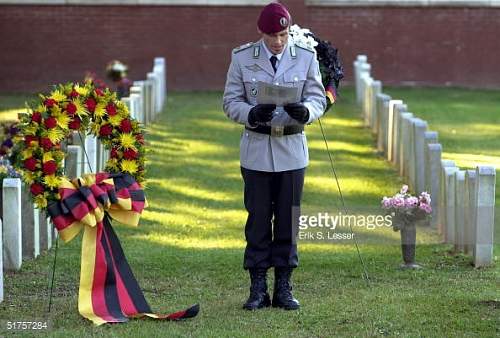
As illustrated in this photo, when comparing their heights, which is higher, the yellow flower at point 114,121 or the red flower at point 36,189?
the yellow flower at point 114,121

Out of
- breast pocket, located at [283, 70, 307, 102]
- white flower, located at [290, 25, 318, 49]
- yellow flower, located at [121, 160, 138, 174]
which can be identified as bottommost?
yellow flower, located at [121, 160, 138, 174]

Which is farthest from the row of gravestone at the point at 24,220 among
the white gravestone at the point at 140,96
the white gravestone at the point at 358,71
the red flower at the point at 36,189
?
the white gravestone at the point at 358,71

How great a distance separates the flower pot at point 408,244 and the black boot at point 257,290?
2.08 m

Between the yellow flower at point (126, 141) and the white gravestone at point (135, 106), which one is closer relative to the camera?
the yellow flower at point (126, 141)

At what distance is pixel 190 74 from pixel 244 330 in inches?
731

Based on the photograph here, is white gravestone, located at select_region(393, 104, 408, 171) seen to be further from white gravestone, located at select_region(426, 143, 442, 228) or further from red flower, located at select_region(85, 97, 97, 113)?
red flower, located at select_region(85, 97, 97, 113)

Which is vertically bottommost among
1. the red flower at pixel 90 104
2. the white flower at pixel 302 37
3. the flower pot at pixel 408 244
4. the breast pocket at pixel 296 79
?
the flower pot at pixel 408 244

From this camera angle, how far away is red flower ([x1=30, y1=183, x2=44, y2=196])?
841cm

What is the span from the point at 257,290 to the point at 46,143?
70.3 inches

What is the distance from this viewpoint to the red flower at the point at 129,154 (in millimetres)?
8789

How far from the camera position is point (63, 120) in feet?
28.2

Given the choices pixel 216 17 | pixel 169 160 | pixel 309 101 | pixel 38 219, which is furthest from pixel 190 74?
pixel 309 101

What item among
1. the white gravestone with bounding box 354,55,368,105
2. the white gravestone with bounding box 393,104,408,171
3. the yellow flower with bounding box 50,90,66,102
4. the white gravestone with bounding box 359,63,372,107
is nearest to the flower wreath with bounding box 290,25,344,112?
the yellow flower with bounding box 50,90,66,102

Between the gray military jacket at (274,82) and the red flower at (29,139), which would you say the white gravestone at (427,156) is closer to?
the gray military jacket at (274,82)
